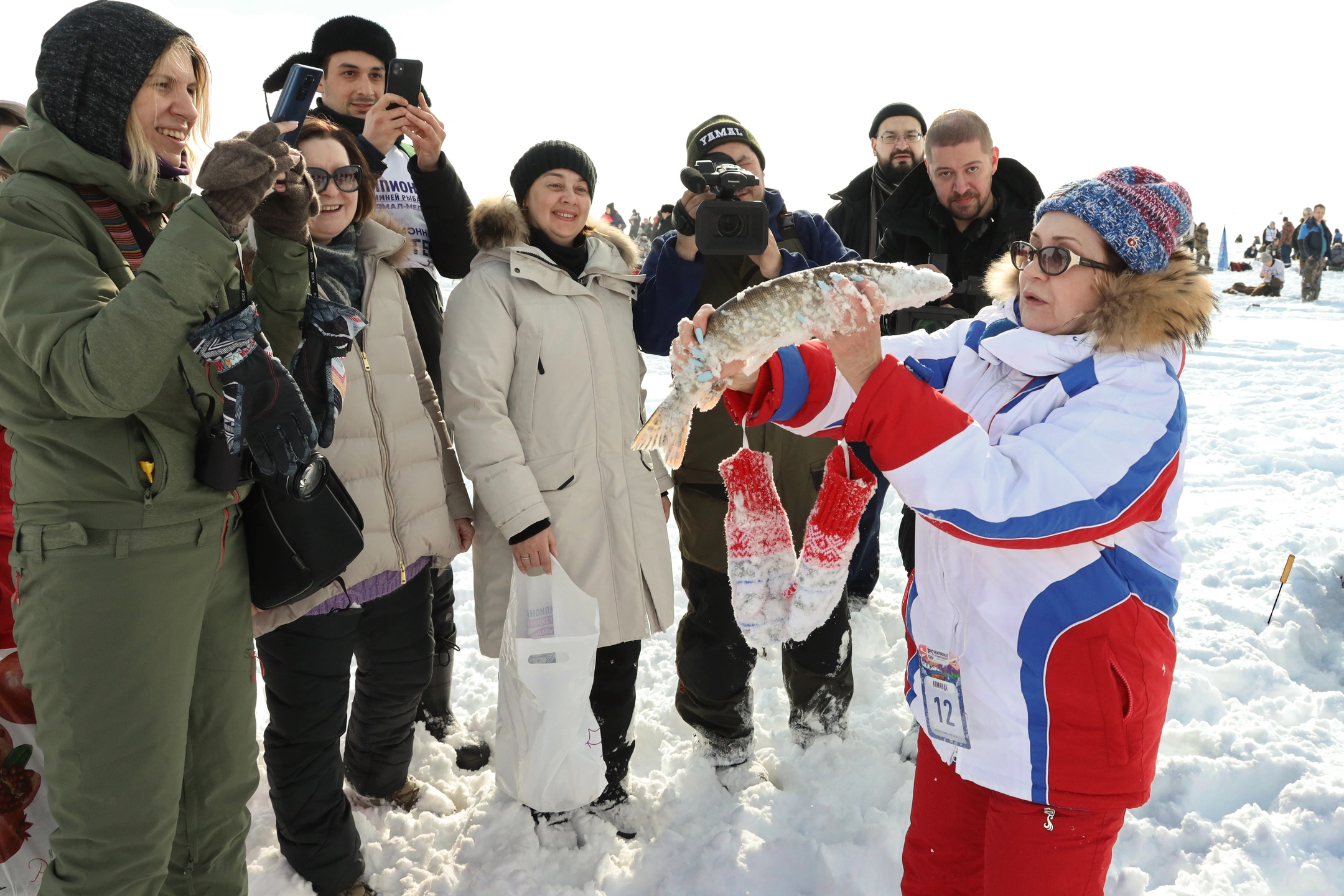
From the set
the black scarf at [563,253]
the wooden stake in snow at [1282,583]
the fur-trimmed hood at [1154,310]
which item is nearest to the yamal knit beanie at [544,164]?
the black scarf at [563,253]

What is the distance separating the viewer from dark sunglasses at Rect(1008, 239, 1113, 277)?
5.57 feet

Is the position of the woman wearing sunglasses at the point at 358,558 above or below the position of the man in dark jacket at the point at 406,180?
below

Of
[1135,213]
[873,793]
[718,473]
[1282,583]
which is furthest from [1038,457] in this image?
[1282,583]

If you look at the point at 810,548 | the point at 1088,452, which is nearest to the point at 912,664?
the point at 810,548

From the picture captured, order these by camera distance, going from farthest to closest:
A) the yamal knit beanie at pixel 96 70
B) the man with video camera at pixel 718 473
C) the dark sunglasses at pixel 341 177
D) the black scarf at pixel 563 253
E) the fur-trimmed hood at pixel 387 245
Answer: the man with video camera at pixel 718 473, the black scarf at pixel 563 253, the fur-trimmed hood at pixel 387 245, the dark sunglasses at pixel 341 177, the yamal knit beanie at pixel 96 70

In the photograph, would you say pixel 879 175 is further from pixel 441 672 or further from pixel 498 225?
pixel 441 672

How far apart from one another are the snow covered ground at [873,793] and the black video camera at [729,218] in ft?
6.14

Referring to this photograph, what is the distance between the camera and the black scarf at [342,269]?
2359mm

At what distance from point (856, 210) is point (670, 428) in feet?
11.0

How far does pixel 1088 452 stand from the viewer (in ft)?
5.00

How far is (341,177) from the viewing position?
8.07 ft

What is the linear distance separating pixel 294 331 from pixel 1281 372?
1214cm

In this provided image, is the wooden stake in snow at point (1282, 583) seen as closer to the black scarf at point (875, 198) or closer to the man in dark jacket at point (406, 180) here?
the black scarf at point (875, 198)

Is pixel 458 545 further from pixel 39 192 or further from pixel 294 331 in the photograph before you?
pixel 39 192
